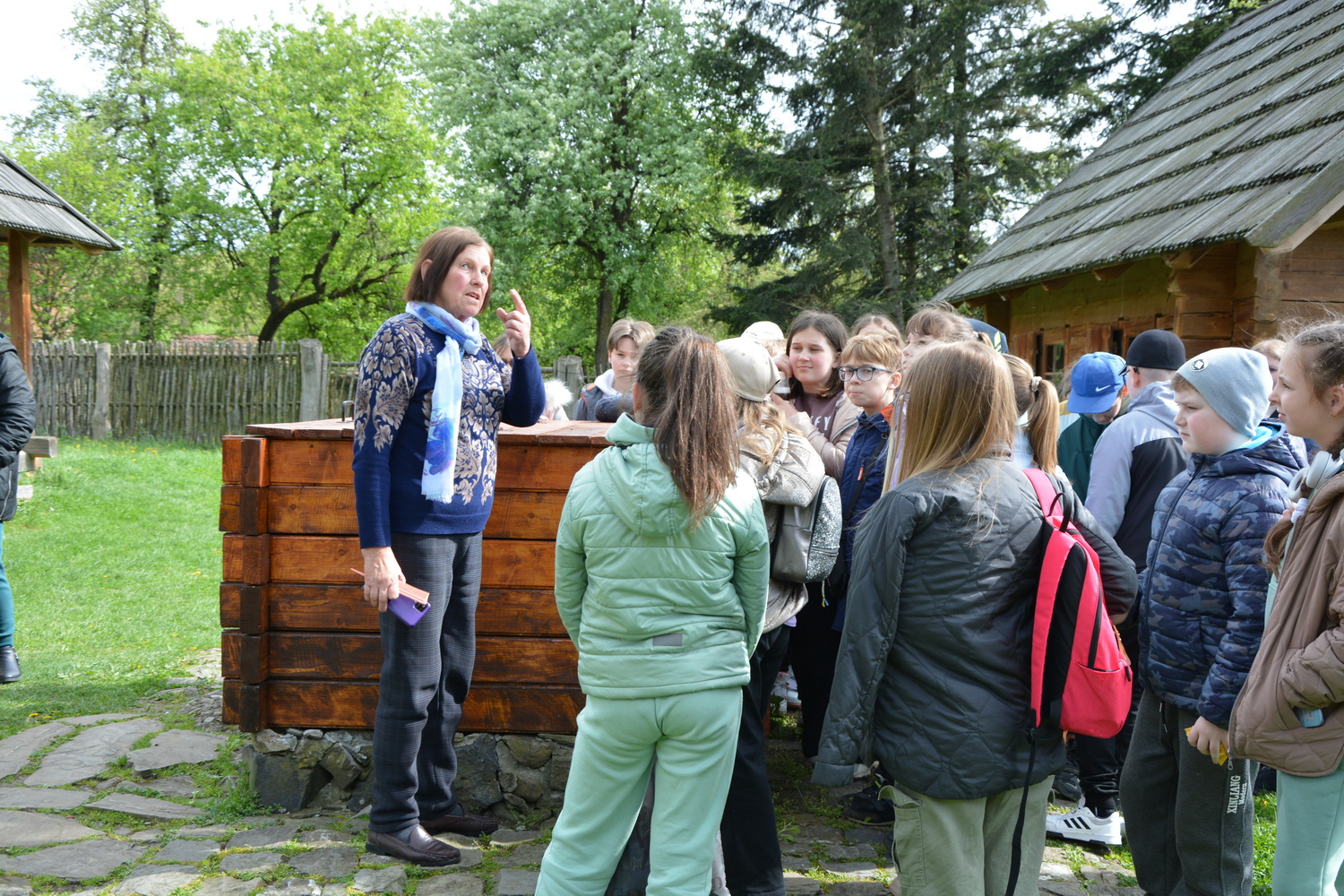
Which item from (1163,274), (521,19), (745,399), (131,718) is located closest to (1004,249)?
(1163,274)

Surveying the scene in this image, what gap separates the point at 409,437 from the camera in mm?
3270

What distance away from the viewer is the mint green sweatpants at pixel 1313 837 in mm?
2293

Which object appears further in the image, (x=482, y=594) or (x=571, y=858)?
(x=482, y=594)

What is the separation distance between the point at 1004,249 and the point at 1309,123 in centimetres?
408

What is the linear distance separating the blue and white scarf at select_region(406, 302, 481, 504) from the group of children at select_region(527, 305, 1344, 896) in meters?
0.73

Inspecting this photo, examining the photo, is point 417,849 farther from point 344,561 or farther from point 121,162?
point 121,162

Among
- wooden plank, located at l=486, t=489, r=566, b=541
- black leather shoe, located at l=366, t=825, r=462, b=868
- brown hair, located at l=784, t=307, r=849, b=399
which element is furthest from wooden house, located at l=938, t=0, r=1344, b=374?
black leather shoe, located at l=366, t=825, r=462, b=868

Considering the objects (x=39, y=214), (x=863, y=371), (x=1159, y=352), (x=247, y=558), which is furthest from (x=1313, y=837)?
(x=39, y=214)

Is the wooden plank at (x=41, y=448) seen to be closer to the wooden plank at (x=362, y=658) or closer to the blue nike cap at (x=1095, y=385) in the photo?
the wooden plank at (x=362, y=658)

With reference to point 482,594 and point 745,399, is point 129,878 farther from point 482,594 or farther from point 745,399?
point 745,399

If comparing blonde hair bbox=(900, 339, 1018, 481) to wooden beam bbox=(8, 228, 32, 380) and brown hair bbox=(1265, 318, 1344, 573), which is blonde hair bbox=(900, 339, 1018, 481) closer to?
brown hair bbox=(1265, 318, 1344, 573)

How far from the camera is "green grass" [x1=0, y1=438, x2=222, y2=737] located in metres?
5.32

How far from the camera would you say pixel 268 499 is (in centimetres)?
378

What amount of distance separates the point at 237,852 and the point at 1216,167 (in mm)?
8093
